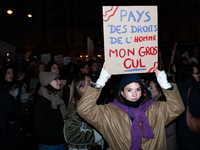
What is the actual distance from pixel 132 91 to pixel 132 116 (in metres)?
0.31

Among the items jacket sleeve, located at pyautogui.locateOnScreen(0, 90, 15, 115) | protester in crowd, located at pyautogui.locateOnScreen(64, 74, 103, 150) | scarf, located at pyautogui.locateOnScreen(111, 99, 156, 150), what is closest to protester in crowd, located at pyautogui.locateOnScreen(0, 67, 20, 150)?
jacket sleeve, located at pyautogui.locateOnScreen(0, 90, 15, 115)

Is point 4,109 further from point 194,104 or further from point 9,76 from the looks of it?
point 194,104

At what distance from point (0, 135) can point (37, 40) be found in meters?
29.6

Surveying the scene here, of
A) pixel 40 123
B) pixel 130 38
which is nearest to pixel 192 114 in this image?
pixel 130 38

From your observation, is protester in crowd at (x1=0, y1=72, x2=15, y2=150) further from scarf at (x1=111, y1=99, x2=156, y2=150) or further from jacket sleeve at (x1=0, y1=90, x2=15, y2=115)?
scarf at (x1=111, y1=99, x2=156, y2=150)

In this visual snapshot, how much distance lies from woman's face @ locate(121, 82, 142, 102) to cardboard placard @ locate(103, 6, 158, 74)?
0.17m

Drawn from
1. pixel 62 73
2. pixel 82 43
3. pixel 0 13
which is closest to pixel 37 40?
pixel 82 43

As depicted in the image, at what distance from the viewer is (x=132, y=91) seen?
7.36 feet

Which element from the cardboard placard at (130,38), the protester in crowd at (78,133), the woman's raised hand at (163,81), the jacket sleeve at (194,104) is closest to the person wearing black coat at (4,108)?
the protester in crowd at (78,133)

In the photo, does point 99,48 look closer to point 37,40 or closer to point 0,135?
point 37,40

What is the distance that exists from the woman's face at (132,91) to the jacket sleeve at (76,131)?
Answer: 0.87 metres

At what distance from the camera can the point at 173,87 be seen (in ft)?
6.87

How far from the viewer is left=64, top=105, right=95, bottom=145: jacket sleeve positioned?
261cm

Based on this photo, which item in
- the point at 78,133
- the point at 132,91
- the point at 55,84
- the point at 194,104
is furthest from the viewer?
the point at 55,84
